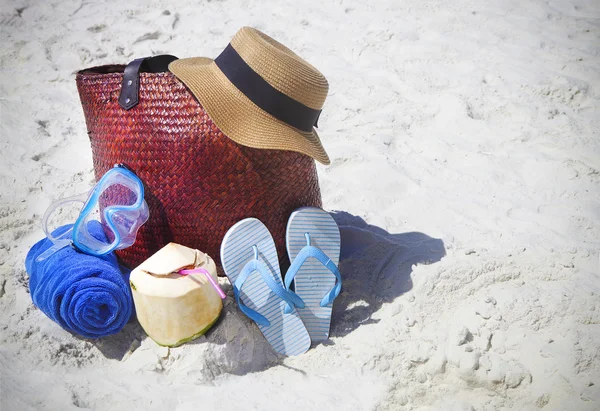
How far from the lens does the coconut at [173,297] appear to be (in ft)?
6.28

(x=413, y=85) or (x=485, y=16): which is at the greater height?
(x=485, y=16)

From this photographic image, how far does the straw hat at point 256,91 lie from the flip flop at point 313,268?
0.26 metres

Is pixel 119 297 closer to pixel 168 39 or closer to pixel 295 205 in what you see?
pixel 295 205

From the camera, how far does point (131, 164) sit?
6.91 feet

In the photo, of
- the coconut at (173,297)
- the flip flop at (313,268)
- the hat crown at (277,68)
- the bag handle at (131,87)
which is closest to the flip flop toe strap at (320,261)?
the flip flop at (313,268)

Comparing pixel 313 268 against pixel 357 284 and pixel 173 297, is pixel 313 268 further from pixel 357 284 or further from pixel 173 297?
pixel 173 297

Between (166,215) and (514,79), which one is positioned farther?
(514,79)

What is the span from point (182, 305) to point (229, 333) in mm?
215

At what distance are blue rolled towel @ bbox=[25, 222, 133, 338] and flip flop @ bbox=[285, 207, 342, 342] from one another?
60 cm

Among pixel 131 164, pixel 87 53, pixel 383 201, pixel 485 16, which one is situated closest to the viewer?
pixel 131 164

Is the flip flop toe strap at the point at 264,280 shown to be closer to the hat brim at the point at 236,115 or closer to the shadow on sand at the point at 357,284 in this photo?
the shadow on sand at the point at 357,284

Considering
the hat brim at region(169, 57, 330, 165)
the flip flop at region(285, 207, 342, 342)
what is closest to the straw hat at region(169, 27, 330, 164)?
the hat brim at region(169, 57, 330, 165)

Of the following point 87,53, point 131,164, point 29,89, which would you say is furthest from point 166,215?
point 87,53

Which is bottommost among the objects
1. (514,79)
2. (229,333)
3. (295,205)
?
(229,333)
